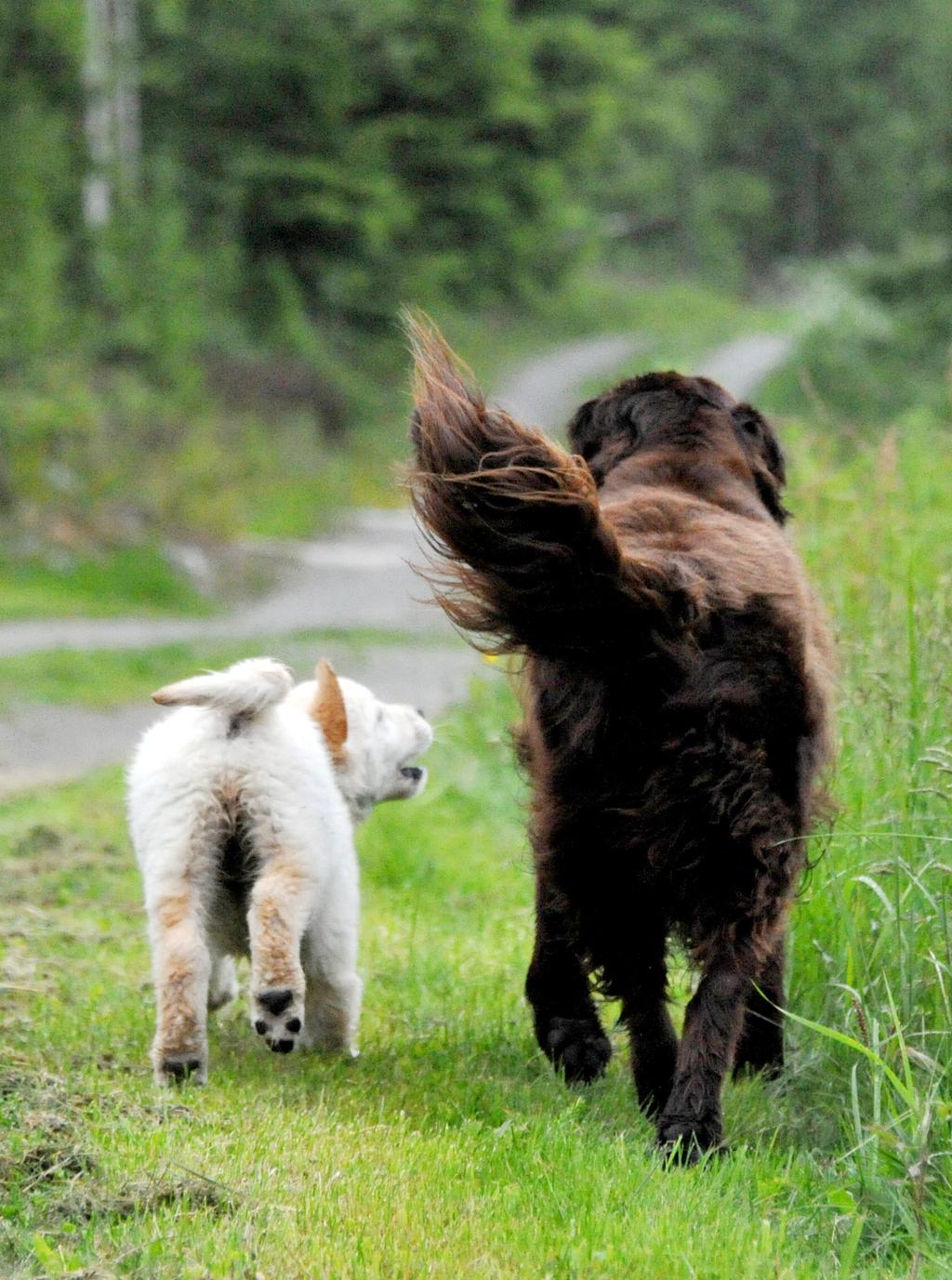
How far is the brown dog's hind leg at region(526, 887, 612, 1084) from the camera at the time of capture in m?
4.70

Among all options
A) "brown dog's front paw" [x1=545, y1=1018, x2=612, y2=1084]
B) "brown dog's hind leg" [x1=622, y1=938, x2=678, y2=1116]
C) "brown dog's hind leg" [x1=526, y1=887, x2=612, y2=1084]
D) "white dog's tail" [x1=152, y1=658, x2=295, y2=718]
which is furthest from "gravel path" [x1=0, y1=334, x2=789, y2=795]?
"brown dog's hind leg" [x1=622, y1=938, x2=678, y2=1116]

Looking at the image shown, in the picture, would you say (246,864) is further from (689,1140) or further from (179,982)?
(689,1140)

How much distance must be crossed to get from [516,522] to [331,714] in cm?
157

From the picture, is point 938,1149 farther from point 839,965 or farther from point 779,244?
point 779,244

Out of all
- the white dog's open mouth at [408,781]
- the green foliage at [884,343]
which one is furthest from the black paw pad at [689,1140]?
the green foliage at [884,343]

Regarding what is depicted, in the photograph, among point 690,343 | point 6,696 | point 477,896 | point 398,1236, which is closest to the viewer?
point 398,1236

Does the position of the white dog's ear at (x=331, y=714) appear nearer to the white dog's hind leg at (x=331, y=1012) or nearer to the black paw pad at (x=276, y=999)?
the white dog's hind leg at (x=331, y=1012)

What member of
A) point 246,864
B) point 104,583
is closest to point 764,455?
point 246,864

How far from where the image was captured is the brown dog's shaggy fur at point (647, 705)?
3.89 m

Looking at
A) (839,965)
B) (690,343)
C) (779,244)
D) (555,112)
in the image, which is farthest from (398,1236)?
(779,244)

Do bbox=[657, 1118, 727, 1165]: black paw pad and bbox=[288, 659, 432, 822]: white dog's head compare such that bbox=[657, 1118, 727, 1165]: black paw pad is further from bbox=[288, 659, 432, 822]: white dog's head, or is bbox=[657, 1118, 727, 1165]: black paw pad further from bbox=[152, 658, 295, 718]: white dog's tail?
bbox=[288, 659, 432, 822]: white dog's head

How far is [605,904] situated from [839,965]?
2.52 feet

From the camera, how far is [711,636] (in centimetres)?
403

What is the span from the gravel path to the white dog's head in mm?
759
